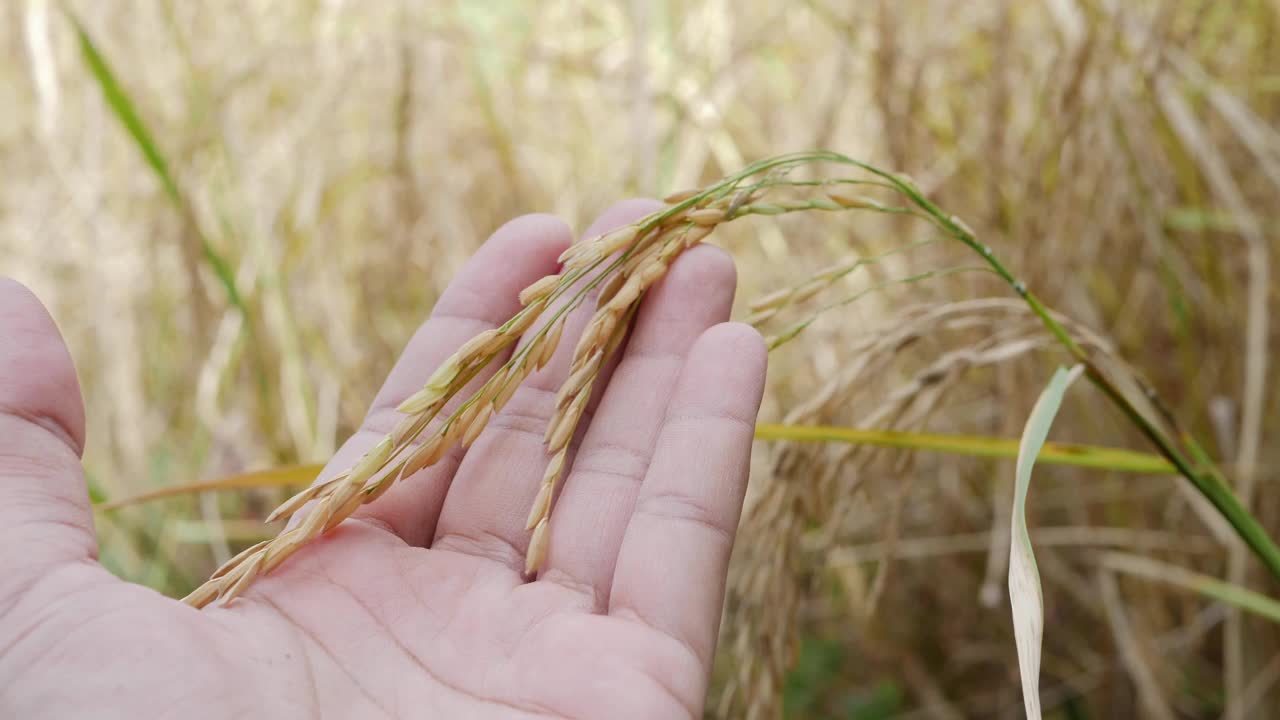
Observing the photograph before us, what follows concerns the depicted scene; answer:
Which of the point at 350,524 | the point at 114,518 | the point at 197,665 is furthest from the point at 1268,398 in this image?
the point at 114,518

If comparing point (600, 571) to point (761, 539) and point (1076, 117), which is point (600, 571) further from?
point (1076, 117)

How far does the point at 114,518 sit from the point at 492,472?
4.21ft

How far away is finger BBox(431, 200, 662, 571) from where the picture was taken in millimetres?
1013

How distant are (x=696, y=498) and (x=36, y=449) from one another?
0.60 meters

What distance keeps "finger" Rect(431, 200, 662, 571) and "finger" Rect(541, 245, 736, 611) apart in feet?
0.15

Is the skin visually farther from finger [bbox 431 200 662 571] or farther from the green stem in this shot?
the green stem

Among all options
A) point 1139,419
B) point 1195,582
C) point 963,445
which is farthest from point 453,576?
point 1195,582

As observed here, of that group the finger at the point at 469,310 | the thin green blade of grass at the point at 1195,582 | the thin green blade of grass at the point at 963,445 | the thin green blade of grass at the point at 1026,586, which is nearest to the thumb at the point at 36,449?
the finger at the point at 469,310

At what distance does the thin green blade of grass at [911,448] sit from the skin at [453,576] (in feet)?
0.18

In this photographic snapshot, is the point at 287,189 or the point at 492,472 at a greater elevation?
the point at 287,189

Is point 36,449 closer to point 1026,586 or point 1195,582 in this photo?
point 1026,586

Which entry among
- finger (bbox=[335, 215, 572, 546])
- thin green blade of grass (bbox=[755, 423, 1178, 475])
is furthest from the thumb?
thin green blade of grass (bbox=[755, 423, 1178, 475])

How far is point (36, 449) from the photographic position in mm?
859

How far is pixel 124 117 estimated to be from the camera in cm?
111
